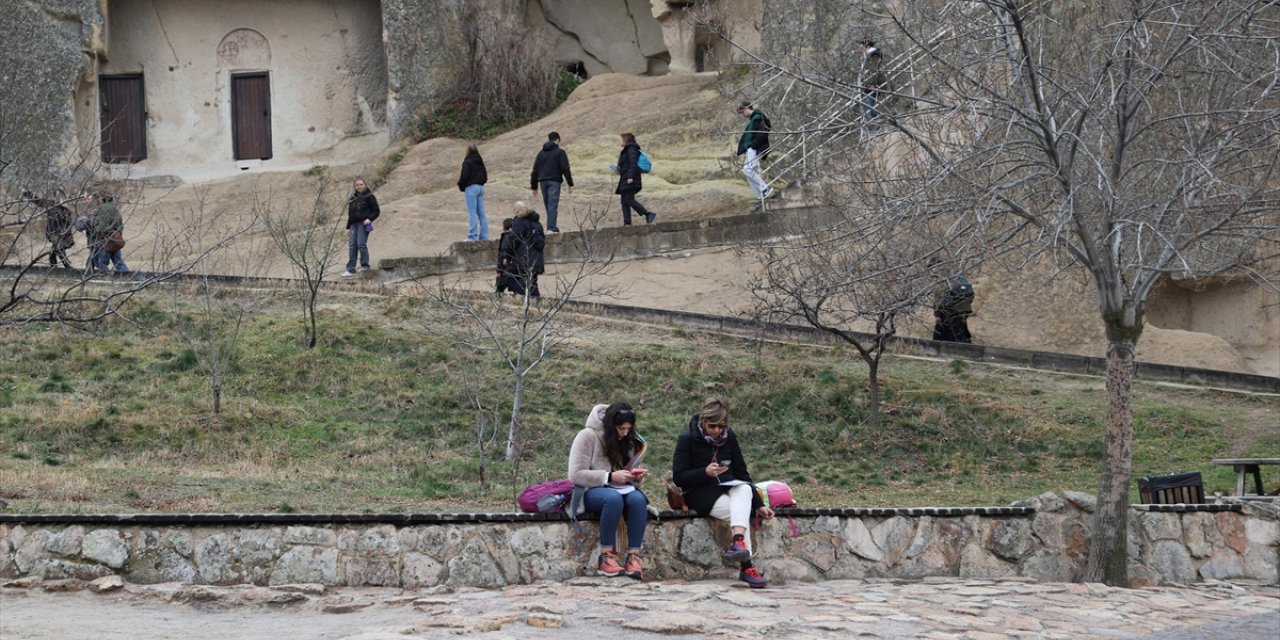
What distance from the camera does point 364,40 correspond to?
3338 cm

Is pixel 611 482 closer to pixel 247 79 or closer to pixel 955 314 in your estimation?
pixel 955 314

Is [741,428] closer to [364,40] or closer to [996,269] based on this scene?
[996,269]

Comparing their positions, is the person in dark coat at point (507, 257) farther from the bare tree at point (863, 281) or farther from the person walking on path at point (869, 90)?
the person walking on path at point (869, 90)

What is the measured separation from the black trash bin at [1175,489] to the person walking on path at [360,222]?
12.6 meters

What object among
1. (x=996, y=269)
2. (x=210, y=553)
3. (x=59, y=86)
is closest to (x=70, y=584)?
(x=210, y=553)

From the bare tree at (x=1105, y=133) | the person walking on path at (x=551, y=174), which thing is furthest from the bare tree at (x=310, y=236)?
the bare tree at (x=1105, y=133)

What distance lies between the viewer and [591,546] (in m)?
10.1

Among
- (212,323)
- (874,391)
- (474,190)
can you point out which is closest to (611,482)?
(874,391)

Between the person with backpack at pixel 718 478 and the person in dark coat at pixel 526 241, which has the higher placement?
the person in dark coat at pixel 526 241

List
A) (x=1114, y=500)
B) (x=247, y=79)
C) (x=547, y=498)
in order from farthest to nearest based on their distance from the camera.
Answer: (x=247, y=79), (x=1114, y=500), (x=547, y=498)

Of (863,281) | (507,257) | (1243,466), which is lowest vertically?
(1243,466)

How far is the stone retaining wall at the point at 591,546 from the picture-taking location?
946 cm

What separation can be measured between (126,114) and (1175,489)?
24972 millimetres

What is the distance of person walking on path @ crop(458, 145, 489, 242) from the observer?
2347 cm
